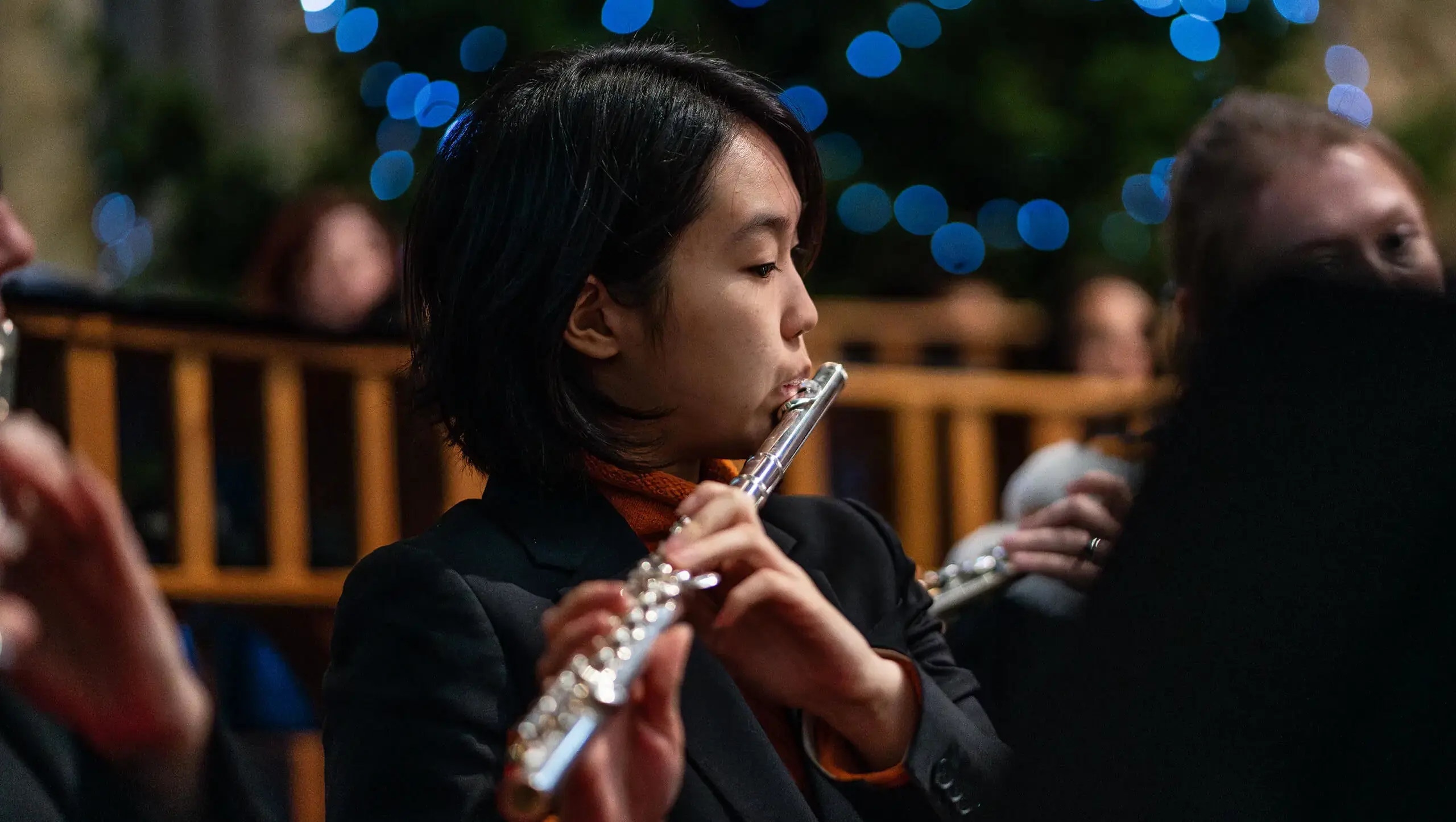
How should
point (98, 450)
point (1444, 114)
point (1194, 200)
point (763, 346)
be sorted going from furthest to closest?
1. point (1444, 114)
2. point (98, 450)
3. point (1194, 200)
4. point (763, 346)

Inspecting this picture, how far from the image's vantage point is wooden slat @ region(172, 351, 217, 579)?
7.69 feet

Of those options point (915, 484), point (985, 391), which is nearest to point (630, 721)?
point (915, 484)

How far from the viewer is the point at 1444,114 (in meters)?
4.27

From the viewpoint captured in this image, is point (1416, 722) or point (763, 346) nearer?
point (1416, 722)

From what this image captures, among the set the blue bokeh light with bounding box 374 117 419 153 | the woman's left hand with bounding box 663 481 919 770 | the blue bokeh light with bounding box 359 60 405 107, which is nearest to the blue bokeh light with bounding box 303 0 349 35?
the blue bokeh light with bounding box 359 60 405 107

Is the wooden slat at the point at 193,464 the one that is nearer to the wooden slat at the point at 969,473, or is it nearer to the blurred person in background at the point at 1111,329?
the wooden slat at the point at 969,473

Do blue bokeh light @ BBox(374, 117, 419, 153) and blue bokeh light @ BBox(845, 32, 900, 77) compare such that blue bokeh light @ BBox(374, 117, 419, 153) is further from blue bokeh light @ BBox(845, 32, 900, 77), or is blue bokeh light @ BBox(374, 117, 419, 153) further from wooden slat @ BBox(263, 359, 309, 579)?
wooden slat @ BBox(263, 359, 309, 579)

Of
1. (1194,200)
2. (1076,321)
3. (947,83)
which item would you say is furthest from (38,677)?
Result: (947,83)

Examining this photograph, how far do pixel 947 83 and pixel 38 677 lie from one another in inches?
122

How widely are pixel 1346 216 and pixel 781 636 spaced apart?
0.78 m

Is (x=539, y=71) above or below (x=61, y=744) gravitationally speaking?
above

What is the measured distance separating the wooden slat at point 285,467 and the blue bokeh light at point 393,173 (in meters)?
1.21

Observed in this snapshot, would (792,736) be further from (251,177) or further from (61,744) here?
(251,177)

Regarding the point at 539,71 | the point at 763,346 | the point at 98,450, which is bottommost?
the point at 98,450
